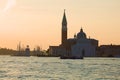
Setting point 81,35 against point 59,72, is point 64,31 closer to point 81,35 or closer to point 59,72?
point 81,35

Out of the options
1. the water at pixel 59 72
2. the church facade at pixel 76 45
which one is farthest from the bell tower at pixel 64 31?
the water at pixel 59 72

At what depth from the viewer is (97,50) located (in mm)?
194000

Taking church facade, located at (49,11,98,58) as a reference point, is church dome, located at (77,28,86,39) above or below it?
above

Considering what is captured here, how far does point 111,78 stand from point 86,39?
14376 centimetres

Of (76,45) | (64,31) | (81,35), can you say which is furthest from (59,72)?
(64,31)

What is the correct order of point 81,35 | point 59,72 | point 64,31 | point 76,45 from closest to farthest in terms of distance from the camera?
1. point 59,72
2. point 76,45
3. point 81,35
4. point 64,31

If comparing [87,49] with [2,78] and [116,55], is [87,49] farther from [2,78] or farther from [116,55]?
[2,78]

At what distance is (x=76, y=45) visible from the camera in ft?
605

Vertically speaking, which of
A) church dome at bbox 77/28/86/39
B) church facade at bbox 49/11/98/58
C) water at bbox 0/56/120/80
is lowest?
water at bbox 0/56/120/80

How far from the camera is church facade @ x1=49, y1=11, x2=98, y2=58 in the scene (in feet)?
602

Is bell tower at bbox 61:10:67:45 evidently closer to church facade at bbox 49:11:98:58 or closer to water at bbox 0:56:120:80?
church facade at bbox 49:11:98:58

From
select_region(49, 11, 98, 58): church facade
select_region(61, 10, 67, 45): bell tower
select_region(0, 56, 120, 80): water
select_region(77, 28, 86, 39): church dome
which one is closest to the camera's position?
select_region(0, 56, 120, 80): water

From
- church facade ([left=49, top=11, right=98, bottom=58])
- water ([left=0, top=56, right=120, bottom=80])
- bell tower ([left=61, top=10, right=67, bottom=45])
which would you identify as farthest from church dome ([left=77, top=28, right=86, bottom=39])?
water ([left=0, top=56, right=120, bottom=80])

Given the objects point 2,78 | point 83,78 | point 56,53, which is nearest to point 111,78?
point 83,78
